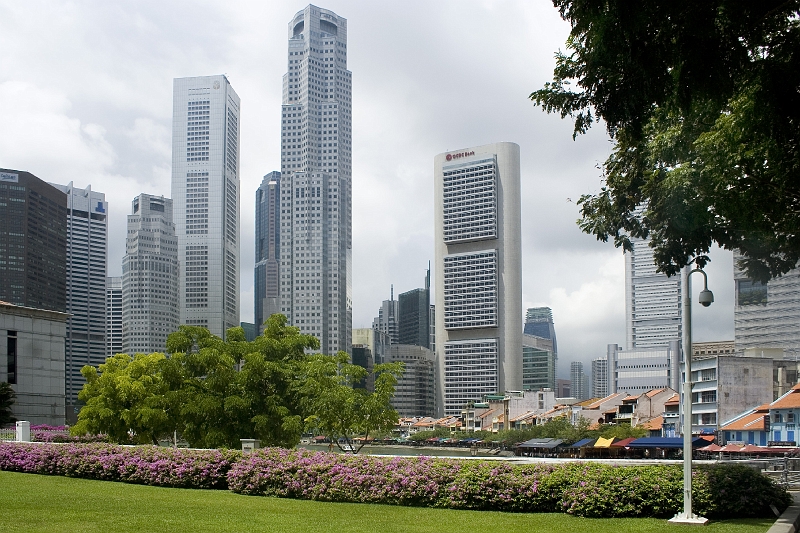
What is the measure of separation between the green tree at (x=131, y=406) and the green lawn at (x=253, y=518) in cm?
1383

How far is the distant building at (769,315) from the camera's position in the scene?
11581 cm

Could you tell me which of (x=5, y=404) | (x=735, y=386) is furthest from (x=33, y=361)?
(x=735, y=386)

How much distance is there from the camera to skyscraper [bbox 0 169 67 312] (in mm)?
178750

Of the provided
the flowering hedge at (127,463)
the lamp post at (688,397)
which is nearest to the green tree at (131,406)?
the flowering hedge at (127,463)

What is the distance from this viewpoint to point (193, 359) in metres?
32.2

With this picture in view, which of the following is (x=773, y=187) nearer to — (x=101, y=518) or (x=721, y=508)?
(x=721, y=508)

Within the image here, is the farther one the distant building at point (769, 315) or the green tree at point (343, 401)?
the distant building at point (769, 315)

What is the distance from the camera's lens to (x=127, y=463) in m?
23.6

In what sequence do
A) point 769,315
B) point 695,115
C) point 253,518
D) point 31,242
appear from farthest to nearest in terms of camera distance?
point 31,242 → point 769,315 → point 253,518 → point 695,115

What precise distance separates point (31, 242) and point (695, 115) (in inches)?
7506

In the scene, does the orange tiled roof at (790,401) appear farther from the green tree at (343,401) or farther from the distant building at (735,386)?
the green tree at (343,401)

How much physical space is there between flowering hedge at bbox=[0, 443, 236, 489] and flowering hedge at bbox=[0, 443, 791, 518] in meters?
0.03

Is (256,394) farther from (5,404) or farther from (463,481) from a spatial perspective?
(5,404)

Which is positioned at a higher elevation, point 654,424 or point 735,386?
point 735,386
